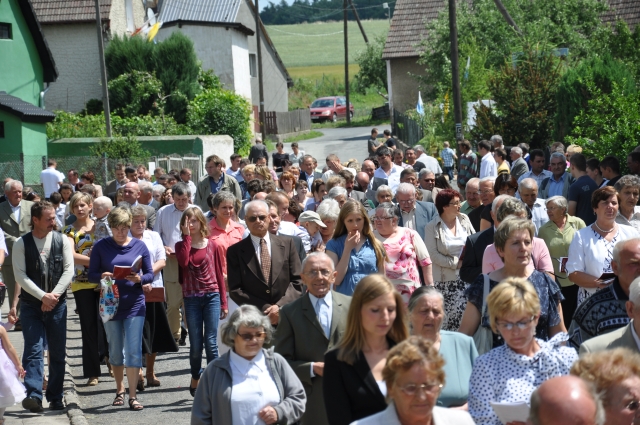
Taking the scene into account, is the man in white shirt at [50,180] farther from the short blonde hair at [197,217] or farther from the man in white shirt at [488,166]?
the short blonde hair at [197,217]

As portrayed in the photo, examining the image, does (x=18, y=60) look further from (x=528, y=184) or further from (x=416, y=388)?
(x=416, y=388)

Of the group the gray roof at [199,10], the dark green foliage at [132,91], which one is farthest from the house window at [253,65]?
the dark green foliage at [132,91]

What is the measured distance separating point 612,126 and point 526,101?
9867mm

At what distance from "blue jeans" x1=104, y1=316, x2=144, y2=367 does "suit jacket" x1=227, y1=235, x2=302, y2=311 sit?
1.64 meters

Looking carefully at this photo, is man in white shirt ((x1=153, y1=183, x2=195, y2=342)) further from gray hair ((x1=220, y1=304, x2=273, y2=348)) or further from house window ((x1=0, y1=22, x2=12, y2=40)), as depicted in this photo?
house window ((x1=0, y1=22, x2=12, y2=40))

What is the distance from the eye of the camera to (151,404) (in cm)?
1025

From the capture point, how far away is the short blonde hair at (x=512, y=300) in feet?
18.3

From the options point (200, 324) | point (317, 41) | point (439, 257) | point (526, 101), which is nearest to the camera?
point (439, 257)

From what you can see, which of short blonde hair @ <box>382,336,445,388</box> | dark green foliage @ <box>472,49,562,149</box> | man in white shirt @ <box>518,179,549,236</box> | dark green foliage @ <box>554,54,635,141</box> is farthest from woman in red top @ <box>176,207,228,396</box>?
dark green foliage @ <box>472,49,562,149</box>

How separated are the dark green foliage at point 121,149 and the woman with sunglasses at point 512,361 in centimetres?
2730

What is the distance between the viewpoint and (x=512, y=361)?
5.57 m

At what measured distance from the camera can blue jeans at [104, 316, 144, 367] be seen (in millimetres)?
9977

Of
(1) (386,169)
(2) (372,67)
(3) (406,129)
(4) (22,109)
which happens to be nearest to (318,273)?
(1) (386,169)

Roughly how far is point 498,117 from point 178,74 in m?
18.1
